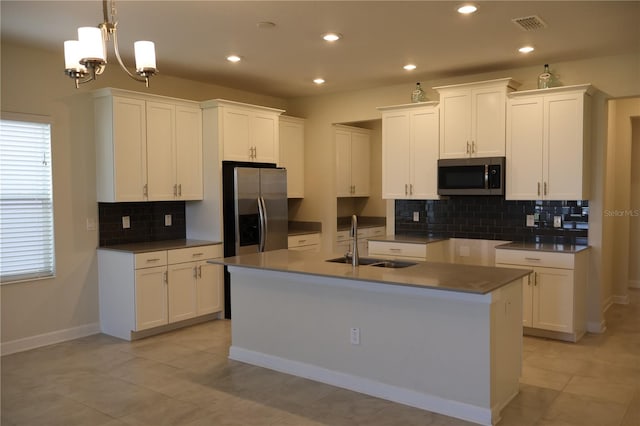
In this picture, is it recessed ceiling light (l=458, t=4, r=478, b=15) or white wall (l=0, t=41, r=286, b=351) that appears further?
white wall (l=0, t=41, r=286, b=351)

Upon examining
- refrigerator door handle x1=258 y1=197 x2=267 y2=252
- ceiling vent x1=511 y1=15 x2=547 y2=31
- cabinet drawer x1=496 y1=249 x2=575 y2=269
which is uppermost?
ceiling vent x1=511 y1=15 x2=547 y2=31

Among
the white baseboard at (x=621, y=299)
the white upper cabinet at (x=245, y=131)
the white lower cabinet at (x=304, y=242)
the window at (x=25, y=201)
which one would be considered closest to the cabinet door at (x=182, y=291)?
the window at (x=25, y=201)

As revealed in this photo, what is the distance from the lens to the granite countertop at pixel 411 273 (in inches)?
123

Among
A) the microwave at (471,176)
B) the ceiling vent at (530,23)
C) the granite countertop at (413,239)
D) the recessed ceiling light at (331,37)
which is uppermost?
the recessed ceiling light at (331,37)

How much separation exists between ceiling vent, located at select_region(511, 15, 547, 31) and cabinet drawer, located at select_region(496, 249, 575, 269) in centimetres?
203

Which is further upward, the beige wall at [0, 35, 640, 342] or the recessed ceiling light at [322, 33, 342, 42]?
the recessed ceiling light at [322, 33, 342, 42]

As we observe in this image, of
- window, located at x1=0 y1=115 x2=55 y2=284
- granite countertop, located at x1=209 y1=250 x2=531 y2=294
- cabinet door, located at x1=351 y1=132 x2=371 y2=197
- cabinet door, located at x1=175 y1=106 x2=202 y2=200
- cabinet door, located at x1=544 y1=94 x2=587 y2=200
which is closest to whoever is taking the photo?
granite countertop, located at x1=209 y1=250 x2=531 y2=294

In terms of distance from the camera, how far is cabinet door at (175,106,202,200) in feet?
18.4

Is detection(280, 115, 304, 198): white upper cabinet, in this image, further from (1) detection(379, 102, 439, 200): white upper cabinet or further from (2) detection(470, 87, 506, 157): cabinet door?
(2) detection(470, 87, 506, 157): cabinet door

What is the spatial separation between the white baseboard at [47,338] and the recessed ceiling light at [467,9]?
14.7 ft

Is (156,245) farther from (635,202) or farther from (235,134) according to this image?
(635,202)

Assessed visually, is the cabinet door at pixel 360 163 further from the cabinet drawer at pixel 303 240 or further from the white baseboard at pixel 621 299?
the white baseboard at pixel 621 299

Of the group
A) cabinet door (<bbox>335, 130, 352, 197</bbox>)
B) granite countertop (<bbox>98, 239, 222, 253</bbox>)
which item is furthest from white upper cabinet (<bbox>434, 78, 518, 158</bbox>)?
granite countertop (<bbox>98, 239, 222, 253</bbox>)

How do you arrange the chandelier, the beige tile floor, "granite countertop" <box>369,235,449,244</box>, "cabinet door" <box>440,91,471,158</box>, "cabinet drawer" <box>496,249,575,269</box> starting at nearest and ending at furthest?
1. the chandelier
2. the beige tile floor
3. "cabinet drawer" <box>496,249,575,269</box>
4. "cabinet door" <box>440,91,471,158</box>
5. "granite countertop" <box>369,235,449,244</box>
